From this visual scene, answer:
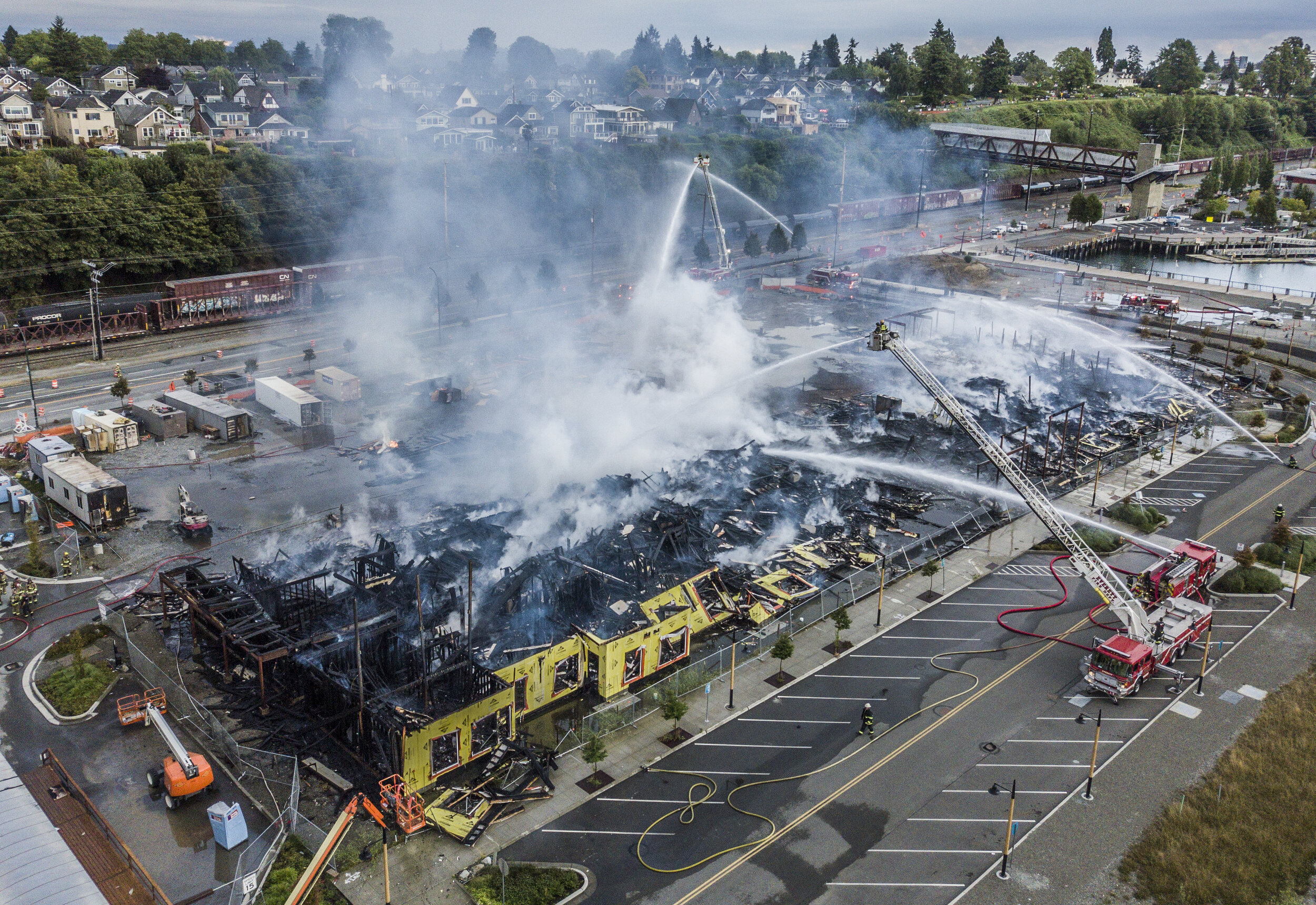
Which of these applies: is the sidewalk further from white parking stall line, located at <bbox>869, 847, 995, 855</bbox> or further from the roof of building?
white parking stall line, located at <bbox>869, 847, 995, 855</bbox>

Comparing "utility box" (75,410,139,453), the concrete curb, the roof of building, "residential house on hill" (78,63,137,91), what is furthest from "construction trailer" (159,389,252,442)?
"residential house on hill" (78,63,137,91)

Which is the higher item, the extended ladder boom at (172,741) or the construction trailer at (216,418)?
the construction trailer at (216,418)

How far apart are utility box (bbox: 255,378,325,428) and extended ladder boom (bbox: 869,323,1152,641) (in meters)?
30.5

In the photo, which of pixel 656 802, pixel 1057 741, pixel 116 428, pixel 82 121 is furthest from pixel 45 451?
pixel 82 121

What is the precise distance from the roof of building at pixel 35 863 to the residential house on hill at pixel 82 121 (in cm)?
9375

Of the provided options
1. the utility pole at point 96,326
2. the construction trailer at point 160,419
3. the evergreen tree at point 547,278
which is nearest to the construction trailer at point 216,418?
the construction trailer at point 160,419

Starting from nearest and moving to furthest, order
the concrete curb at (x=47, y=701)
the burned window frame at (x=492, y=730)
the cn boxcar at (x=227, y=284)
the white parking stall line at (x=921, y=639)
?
the burned window frame at (x=492, y=730), the concrete curb at (x=47, y=701), the white parking stall line at (x=921, y=639), the cn boxcar at (x=227, y=284)

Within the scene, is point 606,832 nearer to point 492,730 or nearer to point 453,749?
point 492,730

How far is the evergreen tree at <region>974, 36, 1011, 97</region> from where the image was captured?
189125 millimetres

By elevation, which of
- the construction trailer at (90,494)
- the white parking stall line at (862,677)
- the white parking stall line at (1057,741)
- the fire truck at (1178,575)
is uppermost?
the construction trailer at (90,494)

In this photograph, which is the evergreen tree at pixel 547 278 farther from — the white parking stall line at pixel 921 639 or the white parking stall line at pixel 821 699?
the white parking stall line at pixel 821 699

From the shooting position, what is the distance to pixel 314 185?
89000mm

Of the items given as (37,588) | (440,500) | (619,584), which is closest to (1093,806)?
(619,584)

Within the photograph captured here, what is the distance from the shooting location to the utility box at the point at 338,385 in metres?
53.8
